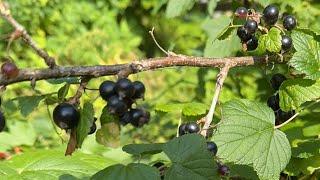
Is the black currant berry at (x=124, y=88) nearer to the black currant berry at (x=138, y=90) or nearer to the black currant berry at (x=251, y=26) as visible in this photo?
the black currant berry at (x=138, y=90)

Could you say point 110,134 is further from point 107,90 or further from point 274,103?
point 274,103

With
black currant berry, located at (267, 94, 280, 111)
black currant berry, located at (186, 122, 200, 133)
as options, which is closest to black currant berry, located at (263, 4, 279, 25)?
black currant berry, located at (267, 94, 280, 111)

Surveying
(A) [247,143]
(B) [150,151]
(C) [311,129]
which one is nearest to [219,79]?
(A) [247,143]

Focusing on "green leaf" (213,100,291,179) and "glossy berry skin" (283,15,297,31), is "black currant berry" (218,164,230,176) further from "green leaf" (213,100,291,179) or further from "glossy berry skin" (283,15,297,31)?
"glossy berry skin" (283,15,297,31)

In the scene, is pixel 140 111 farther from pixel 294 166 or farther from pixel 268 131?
pixel 294 166

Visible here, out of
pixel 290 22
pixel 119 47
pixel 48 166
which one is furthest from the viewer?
pixel 119 47

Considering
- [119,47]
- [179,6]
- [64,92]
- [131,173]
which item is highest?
[119,47]

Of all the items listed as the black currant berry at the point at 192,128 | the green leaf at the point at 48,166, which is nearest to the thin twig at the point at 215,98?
the black currant berry at the point at 192,128

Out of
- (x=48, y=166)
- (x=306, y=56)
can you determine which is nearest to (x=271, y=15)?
(x=306, y=56)
